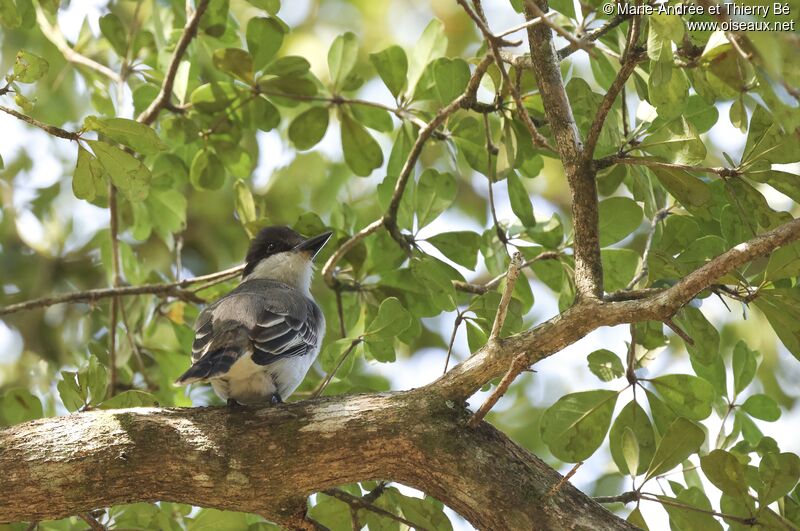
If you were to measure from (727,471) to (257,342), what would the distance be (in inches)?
81.0

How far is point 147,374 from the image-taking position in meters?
5.12

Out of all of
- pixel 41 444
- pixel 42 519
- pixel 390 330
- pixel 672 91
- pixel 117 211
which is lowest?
pixel 42 519

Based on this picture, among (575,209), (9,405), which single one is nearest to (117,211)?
(9,405)

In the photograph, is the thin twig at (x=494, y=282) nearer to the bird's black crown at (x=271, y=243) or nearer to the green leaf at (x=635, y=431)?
the green leaf at (x=635, y=431)

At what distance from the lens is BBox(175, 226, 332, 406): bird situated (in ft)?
12.9

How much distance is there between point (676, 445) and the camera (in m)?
3.32

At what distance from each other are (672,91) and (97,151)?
6.91ft

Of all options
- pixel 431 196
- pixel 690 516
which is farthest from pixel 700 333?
pixel 431 196

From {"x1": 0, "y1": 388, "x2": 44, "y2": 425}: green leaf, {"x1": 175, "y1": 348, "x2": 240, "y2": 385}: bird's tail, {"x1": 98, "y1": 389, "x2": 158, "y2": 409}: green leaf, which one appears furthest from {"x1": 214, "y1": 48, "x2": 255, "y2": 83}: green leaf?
{"x1": 0, "y1": 388, "x2": 44, "y2": 425}: green leaf

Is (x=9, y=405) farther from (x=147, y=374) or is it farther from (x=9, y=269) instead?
(x=9, y=269)

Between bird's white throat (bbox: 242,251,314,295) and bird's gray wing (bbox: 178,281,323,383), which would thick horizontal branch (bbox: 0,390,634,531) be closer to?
bird's gray wing (bbox: 178,281,323,383)

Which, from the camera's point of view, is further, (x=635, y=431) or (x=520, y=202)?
(x=520, y=202)

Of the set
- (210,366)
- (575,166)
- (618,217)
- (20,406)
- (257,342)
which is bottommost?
(20,406)

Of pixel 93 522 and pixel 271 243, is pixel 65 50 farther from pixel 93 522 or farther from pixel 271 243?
pixel 93 522
